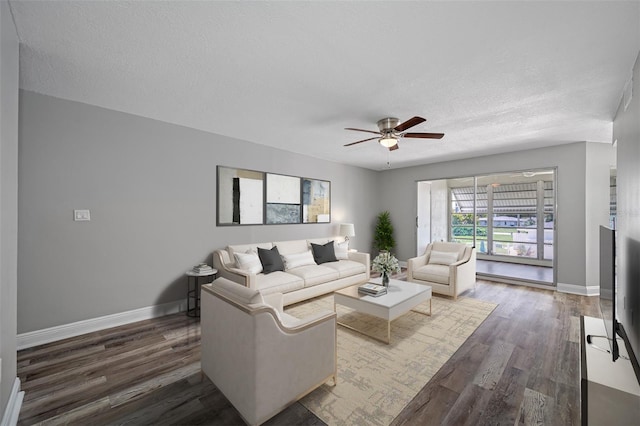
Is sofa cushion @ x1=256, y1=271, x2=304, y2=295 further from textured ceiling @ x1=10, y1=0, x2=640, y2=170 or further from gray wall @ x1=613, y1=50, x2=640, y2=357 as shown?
gray wall @ x1=613, y1=50, x2=640, y2=357

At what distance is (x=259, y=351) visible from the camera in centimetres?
165

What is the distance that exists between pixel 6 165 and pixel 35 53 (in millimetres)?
1180

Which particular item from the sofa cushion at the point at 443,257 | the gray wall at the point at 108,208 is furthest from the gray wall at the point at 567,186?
the gray wall at the point at 108,208

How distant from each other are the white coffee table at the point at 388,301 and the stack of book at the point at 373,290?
5 cm

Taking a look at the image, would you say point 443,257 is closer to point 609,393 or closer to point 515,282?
point 515,282

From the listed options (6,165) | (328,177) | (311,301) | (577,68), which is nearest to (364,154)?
(328,177)

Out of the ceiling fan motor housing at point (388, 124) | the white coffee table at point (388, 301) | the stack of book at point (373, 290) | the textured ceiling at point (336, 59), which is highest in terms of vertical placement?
the textured ceiling at point (336, 59)

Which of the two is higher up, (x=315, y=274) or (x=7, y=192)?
(x=7, y=192)

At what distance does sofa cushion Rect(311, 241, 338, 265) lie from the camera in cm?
503

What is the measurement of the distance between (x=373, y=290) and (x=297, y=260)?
168 centimetres

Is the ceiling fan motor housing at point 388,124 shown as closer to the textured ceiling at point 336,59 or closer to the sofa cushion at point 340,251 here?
the textured ceiling at point 336,59

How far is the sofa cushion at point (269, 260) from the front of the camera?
4.21 metres

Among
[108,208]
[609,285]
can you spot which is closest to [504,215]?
[609,285]


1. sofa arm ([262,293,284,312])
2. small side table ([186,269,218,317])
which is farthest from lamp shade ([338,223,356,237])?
sofa arm ([262,293,284,312])
